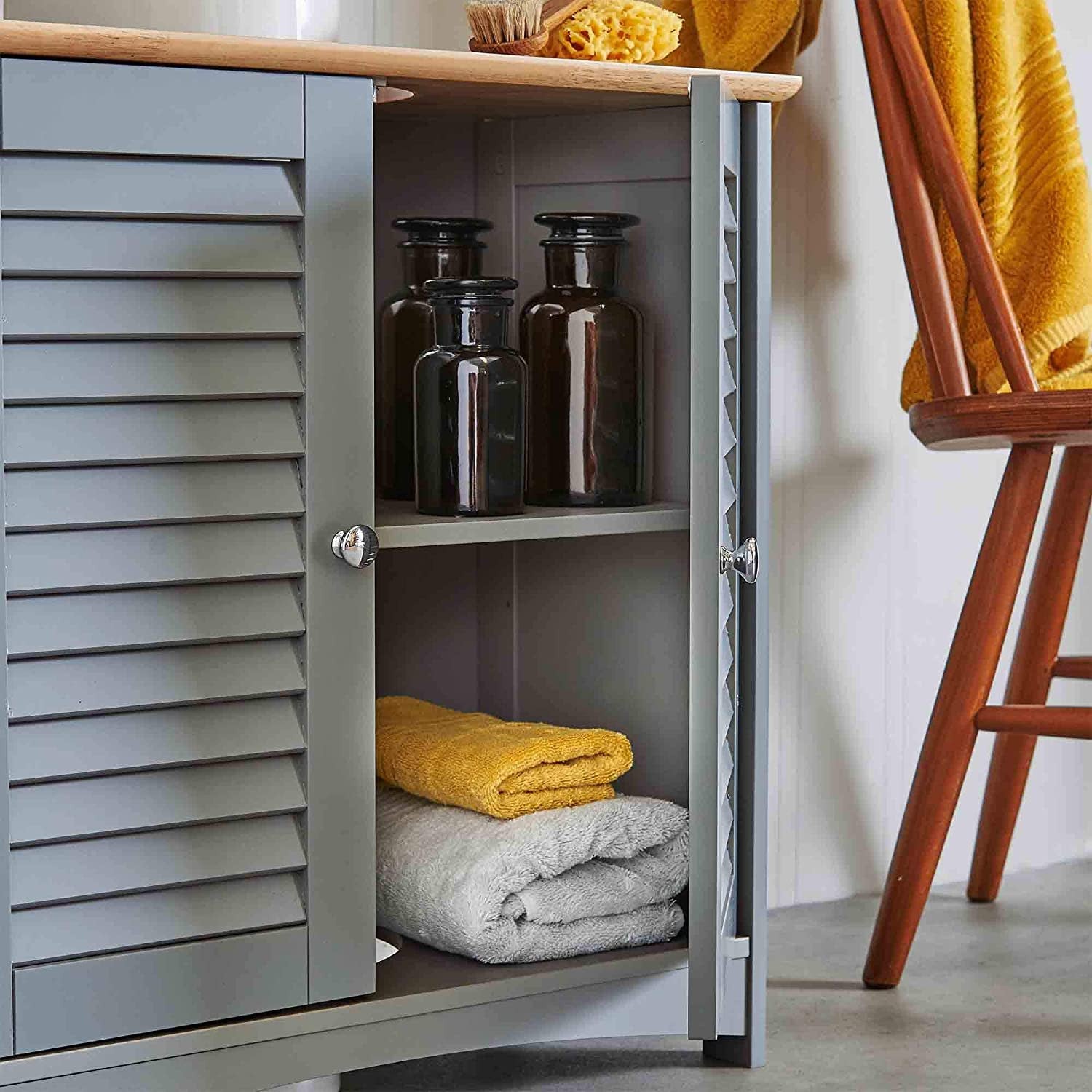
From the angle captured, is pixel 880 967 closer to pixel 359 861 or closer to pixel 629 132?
pixel 359 861

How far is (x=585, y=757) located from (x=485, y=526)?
0.72ft

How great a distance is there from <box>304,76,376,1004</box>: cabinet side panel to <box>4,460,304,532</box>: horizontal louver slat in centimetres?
3

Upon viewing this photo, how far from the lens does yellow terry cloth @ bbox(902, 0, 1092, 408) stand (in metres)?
1.48

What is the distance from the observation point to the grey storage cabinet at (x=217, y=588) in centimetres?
104

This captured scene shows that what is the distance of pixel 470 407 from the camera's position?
1242 millimetres

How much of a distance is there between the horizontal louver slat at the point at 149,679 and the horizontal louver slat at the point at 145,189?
0.89 ft

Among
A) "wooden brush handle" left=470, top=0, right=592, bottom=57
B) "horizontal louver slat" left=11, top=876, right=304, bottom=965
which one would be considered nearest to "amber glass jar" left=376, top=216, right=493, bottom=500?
"wooden brush handle" left=470, top=0, right=592, bottom=57

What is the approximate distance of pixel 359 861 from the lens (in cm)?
116

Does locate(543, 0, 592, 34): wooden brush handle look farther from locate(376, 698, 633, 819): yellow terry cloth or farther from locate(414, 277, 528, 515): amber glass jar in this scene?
locate(376, 698, 633, 819): yellow terry cloth

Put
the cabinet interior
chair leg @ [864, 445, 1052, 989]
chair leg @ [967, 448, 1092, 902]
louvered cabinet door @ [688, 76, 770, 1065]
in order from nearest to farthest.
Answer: louvered cabinet door @ [688, 76, 770, 1065]
the cabinet interior
chair leg @ [864, 445, 1052, 989]
chair leg @ [967, 448, 1092, 902]

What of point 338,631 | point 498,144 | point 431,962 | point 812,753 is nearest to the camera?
point 338,631

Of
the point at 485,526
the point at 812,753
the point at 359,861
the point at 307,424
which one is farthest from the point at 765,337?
the point at 812,753

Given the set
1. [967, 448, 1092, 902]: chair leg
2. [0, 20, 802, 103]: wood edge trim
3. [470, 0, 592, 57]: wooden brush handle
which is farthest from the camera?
[967, 448, 1092, 902]: chair leg

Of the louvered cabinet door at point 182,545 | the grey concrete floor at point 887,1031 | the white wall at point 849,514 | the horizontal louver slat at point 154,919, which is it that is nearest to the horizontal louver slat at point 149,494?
the louvered cabinet door at point 182,545
